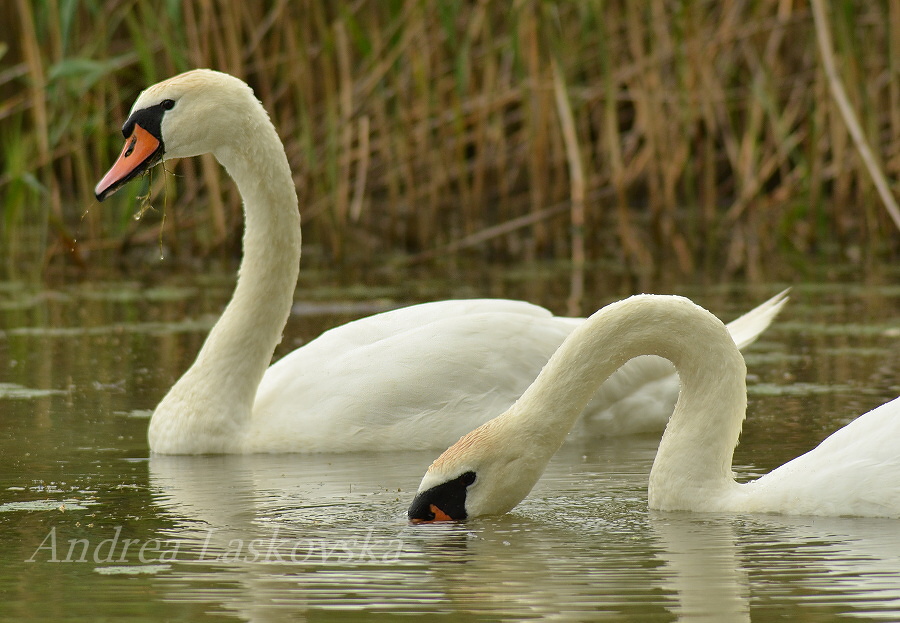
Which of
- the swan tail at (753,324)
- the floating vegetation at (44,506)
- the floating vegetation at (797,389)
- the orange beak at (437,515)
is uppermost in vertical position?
the swan tail at (753,324)

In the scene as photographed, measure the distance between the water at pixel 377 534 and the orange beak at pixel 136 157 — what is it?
1043 millimetres

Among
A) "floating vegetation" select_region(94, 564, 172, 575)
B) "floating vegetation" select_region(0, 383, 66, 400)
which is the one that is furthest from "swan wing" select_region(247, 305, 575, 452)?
"floating vegetation" select_region(94, 564, 172, 575)

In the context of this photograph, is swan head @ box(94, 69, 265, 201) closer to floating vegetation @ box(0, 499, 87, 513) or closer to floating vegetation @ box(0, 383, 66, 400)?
floating vegetation @ box(0, 383, 66, 400)

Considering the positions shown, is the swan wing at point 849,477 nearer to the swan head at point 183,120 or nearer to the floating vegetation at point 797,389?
the floating vegetation at point 797,389

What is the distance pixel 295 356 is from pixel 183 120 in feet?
3.54

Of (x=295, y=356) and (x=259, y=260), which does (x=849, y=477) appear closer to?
(x=295, y=356)

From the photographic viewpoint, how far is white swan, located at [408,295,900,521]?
477 cm

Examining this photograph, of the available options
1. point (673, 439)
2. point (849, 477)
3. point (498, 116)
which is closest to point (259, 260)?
point (673, 439)

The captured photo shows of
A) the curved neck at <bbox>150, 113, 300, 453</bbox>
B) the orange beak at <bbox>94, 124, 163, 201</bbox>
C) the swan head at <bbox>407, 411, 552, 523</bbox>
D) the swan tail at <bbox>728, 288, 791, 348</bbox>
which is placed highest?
the orange beak at <bbox>94, 124, 163, 201</bbox>

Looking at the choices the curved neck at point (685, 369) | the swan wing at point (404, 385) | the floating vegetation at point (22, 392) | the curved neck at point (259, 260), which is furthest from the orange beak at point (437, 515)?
the floating vegetation at point (22, 392)

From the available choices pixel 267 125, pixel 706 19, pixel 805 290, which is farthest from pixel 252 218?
pixel 706 19

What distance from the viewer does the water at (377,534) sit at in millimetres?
3877

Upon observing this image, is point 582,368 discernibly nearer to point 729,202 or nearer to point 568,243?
point 568,243

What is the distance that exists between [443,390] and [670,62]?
7658 millimetres
